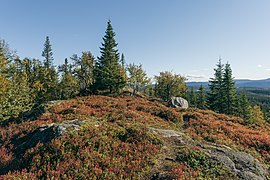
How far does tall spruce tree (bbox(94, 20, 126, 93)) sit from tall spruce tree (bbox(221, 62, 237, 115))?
77.0 feet

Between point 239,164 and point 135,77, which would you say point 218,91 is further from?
point 239,164

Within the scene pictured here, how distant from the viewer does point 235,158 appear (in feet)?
33.3

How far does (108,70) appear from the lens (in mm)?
39188

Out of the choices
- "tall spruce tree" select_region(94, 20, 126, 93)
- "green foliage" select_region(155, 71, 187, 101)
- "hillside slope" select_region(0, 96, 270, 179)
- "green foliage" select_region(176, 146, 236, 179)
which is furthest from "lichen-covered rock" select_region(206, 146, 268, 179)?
"green foliage" select_region(155, 71, 187, 101)

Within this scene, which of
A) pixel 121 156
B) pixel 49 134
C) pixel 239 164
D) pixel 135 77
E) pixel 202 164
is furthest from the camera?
pixel 135 77

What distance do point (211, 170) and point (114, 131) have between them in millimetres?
6413

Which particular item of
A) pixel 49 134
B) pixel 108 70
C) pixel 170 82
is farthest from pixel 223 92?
pixel 49 134

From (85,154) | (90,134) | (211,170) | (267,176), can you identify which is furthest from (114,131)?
(267,176)

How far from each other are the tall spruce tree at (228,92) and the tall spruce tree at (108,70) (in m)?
23.5

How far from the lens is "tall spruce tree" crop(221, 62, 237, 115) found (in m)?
39.8

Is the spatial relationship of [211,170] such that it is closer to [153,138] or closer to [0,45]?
[153,138]

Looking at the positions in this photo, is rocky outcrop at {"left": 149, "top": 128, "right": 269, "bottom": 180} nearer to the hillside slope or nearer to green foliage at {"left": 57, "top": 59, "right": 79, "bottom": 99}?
the hillside slope

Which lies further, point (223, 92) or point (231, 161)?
point (223, 92)

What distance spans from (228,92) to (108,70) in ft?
90.7
